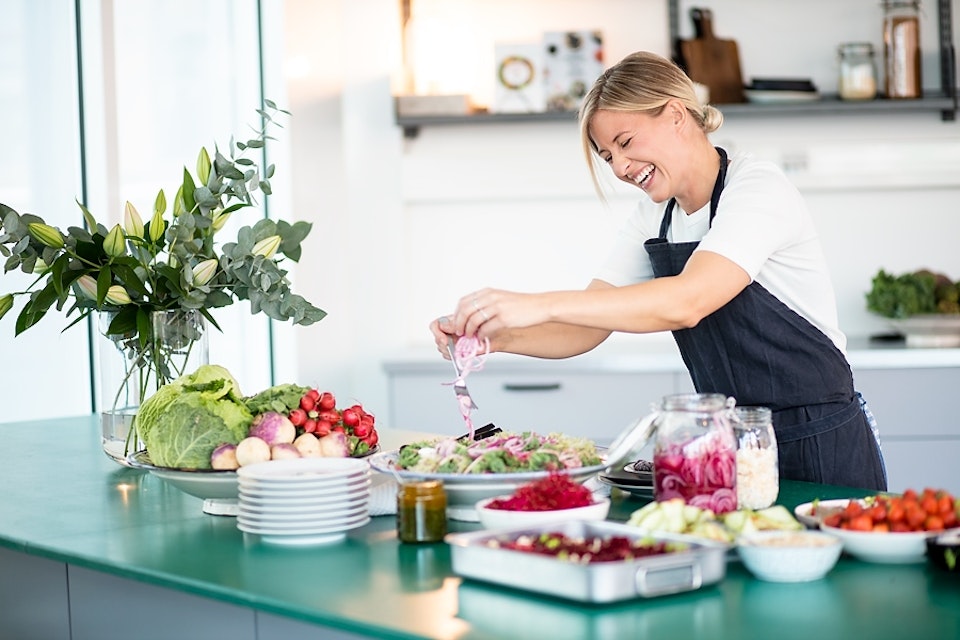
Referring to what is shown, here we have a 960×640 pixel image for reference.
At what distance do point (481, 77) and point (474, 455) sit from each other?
3.19m

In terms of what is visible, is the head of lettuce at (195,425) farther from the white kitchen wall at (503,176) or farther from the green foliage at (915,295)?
the green foliage at (915,295)

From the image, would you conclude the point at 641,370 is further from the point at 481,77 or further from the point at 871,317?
the point at 481,77

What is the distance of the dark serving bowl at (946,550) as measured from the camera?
152cm

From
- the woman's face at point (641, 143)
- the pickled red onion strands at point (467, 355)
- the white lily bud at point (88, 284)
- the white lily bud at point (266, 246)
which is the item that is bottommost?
the pickled red onion strands at point (467, 355)

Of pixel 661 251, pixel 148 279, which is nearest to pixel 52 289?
pixel 148 279

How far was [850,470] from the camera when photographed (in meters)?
2.53

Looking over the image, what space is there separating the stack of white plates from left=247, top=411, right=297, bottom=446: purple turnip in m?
0.20

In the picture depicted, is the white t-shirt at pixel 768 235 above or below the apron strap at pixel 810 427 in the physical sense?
above

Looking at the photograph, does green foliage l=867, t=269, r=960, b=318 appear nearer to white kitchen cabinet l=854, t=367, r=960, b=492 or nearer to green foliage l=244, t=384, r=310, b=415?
white kitchen cabinet l=854, t=367, r=960, b=492

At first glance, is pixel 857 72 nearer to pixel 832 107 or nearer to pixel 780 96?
pixel 832 107

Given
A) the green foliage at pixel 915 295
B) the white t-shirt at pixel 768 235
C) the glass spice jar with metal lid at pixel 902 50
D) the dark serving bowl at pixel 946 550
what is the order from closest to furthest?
the dark serving bowl at pixel 946 550
the white t-shirt at pixel 768 235
the green foliage at pixel 915 295
the glass spice jar with metal lid at pixel 902 50

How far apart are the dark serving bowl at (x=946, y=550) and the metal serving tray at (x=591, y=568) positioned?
0.85 ft

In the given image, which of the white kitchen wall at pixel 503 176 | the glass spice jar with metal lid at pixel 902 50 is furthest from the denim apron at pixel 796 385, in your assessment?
the glass spice jar with metal lid at pixel 902 50

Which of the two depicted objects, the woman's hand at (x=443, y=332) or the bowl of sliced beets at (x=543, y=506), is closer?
the bowl of sliced beets at (x=543, y=506)
